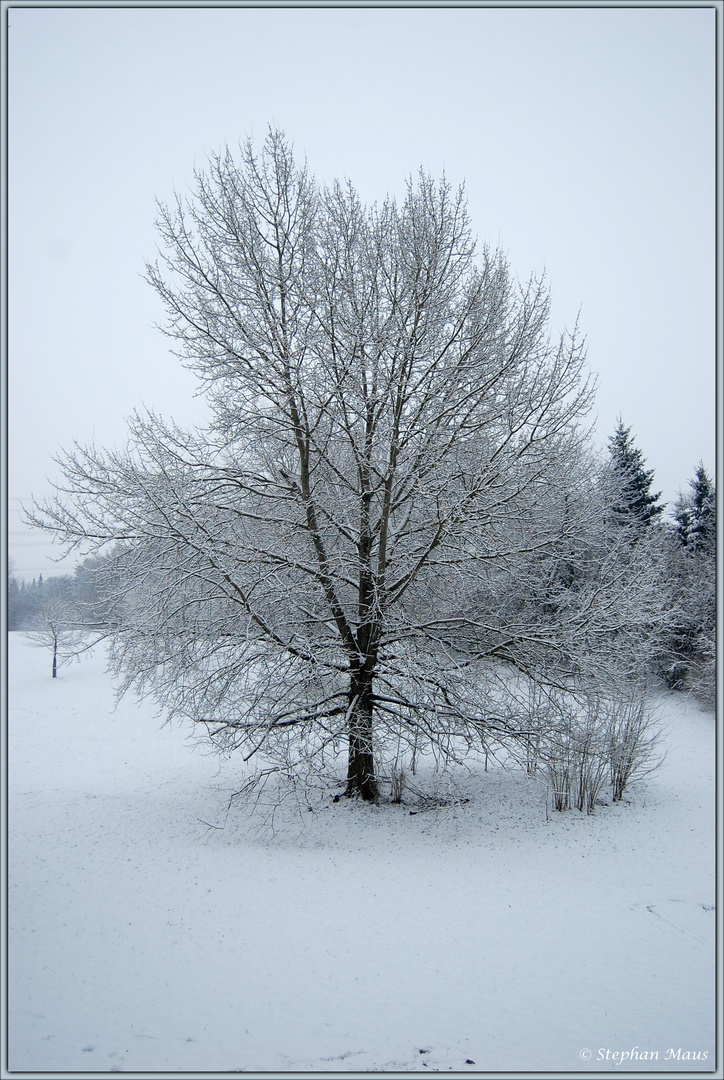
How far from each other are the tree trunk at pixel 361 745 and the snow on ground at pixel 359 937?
392 mm

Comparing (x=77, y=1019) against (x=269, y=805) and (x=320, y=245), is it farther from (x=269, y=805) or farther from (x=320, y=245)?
(x=320, y=245)

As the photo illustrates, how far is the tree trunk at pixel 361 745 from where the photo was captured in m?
8.37

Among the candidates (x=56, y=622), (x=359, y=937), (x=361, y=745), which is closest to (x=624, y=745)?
(x=361, y=745)

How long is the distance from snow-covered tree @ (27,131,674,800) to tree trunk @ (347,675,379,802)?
45 mm

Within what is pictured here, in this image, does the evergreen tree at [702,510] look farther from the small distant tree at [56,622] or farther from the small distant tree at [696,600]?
the small distant tree at [56,622]

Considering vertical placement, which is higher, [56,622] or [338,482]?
[338,482]

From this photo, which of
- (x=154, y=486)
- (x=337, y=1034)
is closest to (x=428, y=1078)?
(x=337, y=1034)

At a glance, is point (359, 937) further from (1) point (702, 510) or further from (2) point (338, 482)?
(1) point (702, 510)

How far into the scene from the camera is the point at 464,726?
8164mm

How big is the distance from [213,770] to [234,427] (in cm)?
846

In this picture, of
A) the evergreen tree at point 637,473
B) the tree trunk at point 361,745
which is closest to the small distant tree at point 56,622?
the tree trunk at point 361,745

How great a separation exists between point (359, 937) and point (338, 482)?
5907 millimetres

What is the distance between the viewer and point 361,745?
28.8 feet

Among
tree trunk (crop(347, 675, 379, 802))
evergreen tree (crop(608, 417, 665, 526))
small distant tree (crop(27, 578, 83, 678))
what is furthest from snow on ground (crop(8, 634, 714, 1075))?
evergreen tree (crop(608, 417, 665, 526))
